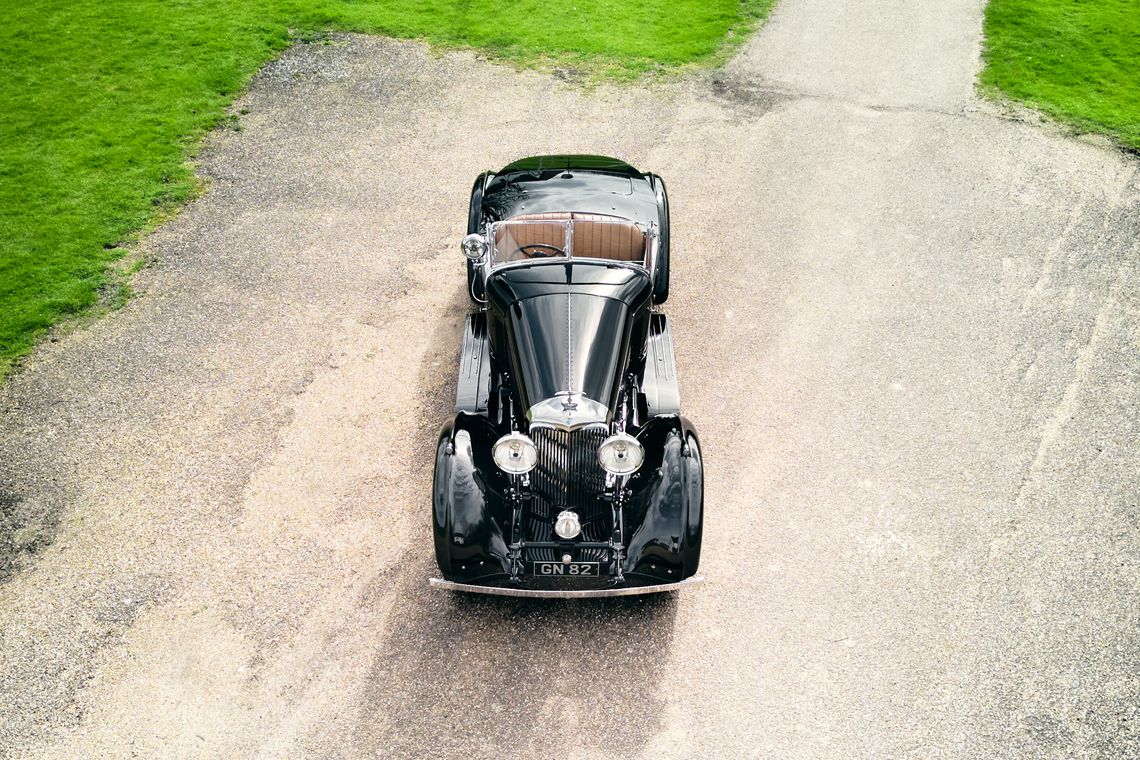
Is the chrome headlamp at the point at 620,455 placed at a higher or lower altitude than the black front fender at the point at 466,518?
higher

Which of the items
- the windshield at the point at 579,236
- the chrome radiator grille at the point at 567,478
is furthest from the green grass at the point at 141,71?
the chrome radiator grille at the point at 567,478

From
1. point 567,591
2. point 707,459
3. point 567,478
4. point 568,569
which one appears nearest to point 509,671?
point 567,591

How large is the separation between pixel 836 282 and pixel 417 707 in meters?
7.11

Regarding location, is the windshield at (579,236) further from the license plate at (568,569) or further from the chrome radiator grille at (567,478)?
the license plate at (568,569)

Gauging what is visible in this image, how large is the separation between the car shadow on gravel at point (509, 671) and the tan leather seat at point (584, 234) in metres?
3.14

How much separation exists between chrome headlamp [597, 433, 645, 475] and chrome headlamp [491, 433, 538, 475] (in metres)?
0.52

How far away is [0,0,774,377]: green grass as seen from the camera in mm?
10273

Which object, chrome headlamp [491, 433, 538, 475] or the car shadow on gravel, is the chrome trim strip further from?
chrome headlamp [491, 433, 538, 475]

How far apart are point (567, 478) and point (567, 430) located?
1.37 feet

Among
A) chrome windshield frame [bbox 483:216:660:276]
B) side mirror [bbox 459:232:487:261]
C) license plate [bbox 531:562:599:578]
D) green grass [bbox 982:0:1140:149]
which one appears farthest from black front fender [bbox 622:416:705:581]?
green grass [bbox 982:0:1140:149]

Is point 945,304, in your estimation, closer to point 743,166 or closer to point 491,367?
point 743,166

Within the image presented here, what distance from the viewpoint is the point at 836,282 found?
10289 mm

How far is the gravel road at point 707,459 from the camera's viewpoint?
6086 mm

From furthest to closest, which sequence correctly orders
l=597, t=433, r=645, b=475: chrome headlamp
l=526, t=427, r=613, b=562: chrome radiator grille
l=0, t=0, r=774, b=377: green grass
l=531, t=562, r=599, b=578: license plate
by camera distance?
l=0, t=0, r=774, b=377: green grass → l=526, t=427, r=613, b=562: chrome radiator grille → l=531, t=562, r=599, b=578: license plate → l=597, t=433, r=645, b=475: chrome headlamp
